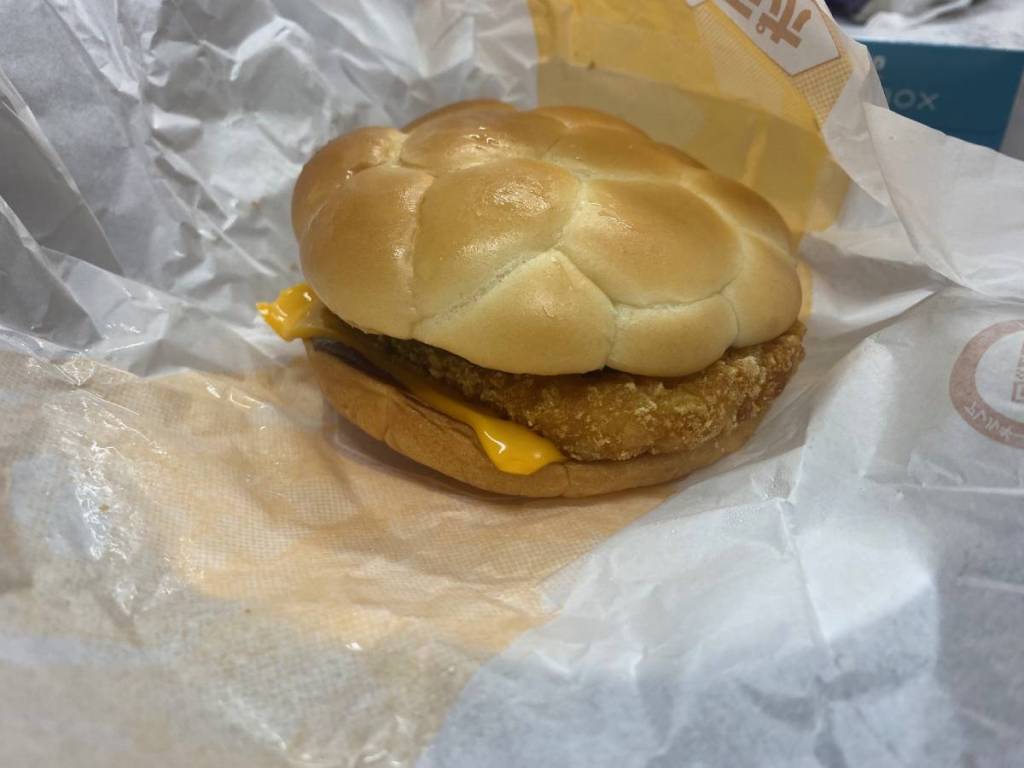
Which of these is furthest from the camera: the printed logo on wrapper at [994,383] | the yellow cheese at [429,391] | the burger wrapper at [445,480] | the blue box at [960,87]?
the blue box at [960,87]

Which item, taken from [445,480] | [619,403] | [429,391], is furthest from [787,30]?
[445,480]

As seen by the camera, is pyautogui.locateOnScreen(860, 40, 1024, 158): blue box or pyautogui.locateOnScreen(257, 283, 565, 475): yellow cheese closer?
pyautogui.locateOnScreen(257, 283, 565, 475): yellow cheese


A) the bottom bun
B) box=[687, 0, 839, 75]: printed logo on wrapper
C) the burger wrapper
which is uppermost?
box=[687, 0, 839, 75]: printed logo on wrapper

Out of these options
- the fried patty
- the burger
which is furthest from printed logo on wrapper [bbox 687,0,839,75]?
the fried patty

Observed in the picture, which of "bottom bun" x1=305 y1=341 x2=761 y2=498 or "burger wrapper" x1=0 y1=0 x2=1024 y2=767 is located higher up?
"burger wrapper" x1=0 y1=0 x2=1024 y2=767

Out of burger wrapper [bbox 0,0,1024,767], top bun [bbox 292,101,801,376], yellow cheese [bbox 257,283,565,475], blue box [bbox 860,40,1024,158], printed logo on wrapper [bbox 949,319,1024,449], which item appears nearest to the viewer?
burger wrapper [bbox 0,0,1024,767]

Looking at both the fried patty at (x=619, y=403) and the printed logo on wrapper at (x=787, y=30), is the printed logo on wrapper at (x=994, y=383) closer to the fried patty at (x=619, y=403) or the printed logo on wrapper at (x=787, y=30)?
the fried patty at (x=619, y=403)

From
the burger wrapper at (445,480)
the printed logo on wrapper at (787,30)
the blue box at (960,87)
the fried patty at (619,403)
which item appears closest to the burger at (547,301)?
the fried patty at (619,403)

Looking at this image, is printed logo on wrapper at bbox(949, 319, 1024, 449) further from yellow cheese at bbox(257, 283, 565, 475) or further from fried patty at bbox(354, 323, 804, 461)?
yellow cheese at bbox(257, 283, 565, 475)

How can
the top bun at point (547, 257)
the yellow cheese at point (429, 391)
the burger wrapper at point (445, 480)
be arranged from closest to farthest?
the burger wrapper at point (445, 480) < the top bun at point (547, 257) < the yellow cheese at point (429, 391)
